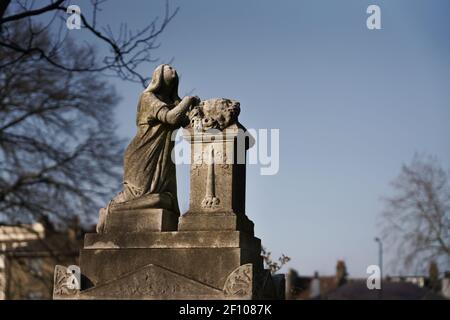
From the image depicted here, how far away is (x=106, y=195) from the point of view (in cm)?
2353

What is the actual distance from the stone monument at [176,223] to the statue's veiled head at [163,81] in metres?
0.02

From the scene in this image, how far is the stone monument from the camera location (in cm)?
901

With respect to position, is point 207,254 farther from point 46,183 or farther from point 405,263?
point 405,263

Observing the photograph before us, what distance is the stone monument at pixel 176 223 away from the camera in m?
9.01

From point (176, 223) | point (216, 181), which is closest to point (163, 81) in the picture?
point (216, 181)

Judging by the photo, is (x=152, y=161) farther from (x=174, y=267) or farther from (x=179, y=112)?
(x=174, y=267)

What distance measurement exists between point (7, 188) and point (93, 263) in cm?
1354

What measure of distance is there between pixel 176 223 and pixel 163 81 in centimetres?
201

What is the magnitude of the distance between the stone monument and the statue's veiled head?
0.02 meters

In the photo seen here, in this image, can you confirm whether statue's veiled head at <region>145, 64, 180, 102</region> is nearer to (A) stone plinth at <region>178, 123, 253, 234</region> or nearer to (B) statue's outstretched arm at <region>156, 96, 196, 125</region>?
(B) statue's outstretched arm at <region>156, 96, 196, 125</region>

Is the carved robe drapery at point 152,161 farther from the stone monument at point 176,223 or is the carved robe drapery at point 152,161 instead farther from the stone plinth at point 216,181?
the stone plinth at point 216,181

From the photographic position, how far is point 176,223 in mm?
9898

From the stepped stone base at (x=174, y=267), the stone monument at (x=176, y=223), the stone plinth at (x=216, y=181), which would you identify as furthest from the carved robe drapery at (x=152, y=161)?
the stepped stone base at (x=174, y=267)
